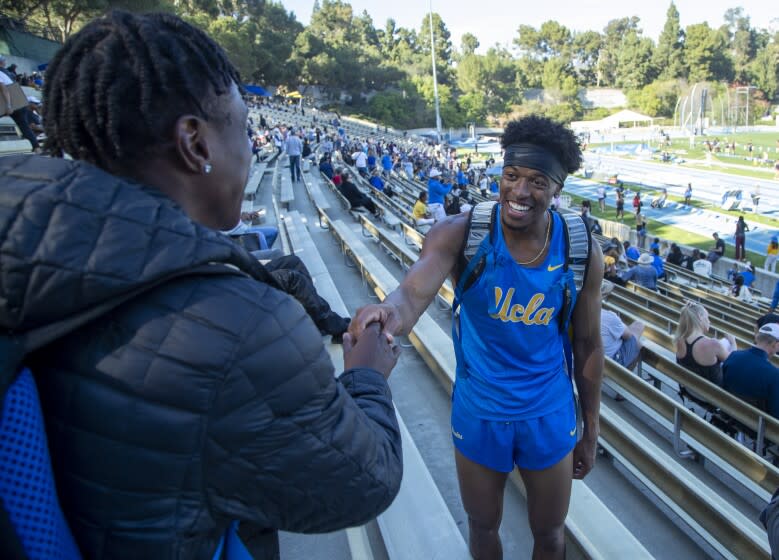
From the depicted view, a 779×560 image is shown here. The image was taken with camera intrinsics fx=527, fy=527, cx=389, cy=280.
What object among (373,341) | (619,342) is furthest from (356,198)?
(373,341)

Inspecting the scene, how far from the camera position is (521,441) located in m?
2.02

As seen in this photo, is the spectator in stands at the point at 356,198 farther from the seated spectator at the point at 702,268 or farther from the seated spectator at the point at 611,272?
the seated spectator at the point at 702,268

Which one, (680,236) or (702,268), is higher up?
(702,268)

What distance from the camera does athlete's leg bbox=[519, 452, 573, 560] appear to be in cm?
204

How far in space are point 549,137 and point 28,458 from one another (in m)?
1.99

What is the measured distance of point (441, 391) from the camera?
3828 millimetres

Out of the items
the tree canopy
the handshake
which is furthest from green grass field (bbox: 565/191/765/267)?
the tree canopy

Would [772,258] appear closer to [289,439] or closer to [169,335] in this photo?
[289,439]

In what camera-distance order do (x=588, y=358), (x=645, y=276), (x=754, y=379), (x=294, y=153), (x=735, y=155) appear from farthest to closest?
(x=735, y=155)
(x=294, y=153)
(x=645, y=276)
(x=754, y=379)
(x=588, y=358)

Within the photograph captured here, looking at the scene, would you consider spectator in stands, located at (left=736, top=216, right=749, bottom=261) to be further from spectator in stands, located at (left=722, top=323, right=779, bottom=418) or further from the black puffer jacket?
the black puffer jacket

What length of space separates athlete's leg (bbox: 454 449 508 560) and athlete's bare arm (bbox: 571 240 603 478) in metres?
0.25

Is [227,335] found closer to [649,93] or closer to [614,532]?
[614,532]

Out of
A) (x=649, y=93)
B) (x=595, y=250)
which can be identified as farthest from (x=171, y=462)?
(x=649, y=93)

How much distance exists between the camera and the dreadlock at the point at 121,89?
0.90 m
